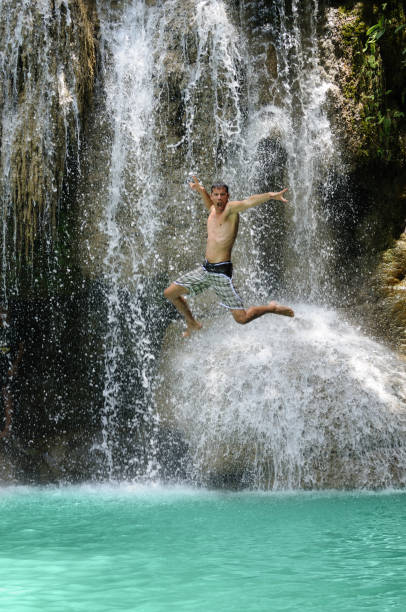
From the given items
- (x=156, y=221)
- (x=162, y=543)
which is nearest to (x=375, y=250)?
(x=156, y=221)

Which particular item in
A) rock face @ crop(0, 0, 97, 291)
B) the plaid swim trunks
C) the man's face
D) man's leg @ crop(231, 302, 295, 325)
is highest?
rock face @ crop(0, 0, 97, 291)

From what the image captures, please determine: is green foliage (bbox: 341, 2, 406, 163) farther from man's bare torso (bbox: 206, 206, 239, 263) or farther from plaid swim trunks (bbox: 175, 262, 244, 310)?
plaid swim trunks (bbox: 175, 262, 244, 310)

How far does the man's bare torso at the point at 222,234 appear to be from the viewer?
21.6 feet

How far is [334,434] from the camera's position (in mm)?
7035

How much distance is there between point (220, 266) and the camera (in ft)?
21.8

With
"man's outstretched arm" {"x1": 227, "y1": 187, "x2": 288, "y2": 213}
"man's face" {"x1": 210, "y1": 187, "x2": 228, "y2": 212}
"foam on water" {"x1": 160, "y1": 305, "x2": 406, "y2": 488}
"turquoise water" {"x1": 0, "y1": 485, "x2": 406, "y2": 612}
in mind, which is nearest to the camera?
"turquoise water" {"x1": 0, "y1": 485, "x2": 406, "y2": 612}

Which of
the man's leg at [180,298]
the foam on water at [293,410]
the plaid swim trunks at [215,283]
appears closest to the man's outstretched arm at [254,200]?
the plaid swim trunks at [215,283]

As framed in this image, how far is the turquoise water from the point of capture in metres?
3.57

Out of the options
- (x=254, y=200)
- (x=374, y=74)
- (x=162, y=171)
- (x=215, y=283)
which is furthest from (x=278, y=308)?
(x=374, y=74)

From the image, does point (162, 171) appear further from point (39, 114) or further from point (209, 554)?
point (209, 554)

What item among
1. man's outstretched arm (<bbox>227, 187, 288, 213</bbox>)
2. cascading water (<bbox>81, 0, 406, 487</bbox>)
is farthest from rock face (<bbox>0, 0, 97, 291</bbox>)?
man's outstretched arm (<bbox>227, 187, 288, 213</bbox>)

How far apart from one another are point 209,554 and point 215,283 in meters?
2.96

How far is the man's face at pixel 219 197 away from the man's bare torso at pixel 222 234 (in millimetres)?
50

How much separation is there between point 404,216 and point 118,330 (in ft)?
13.0
